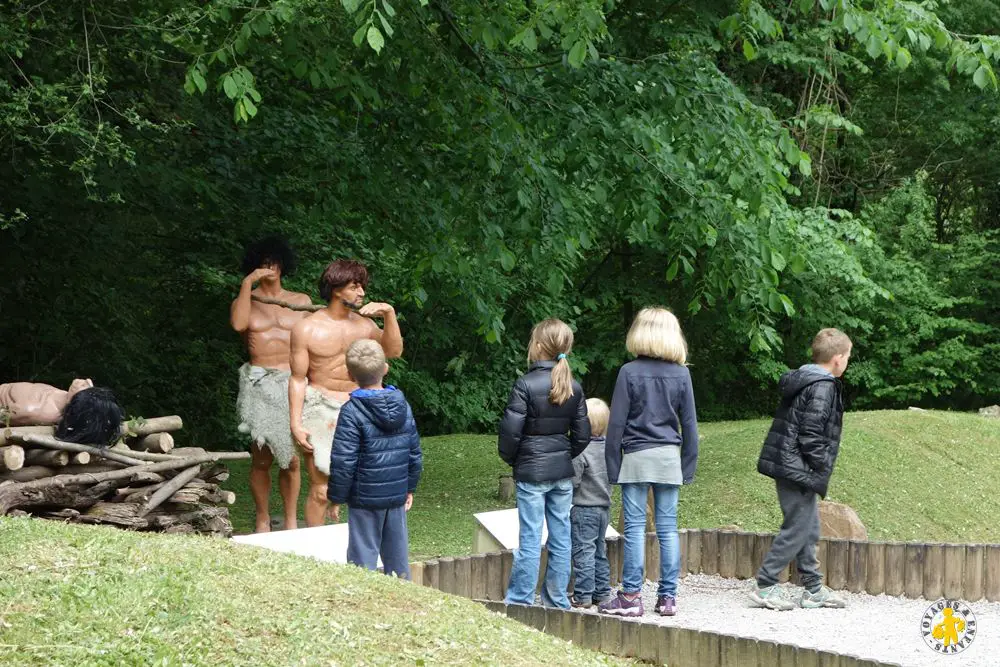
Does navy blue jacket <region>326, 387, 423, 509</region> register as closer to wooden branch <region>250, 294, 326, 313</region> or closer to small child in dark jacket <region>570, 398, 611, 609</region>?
small child in dark jacket <region>570, 398, 611, 609</region>

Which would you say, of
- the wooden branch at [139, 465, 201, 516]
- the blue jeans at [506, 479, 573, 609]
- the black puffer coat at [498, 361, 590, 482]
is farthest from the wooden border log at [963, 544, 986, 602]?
the wooden branch at [139, 465, 201, 516]

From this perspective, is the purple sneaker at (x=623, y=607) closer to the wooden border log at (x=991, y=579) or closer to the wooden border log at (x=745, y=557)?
the wooden border log at (x=745, y=557)

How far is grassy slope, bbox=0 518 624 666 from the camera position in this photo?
4660 mm

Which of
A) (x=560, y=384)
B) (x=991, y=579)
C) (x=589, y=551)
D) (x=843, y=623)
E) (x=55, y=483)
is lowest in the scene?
(x=843, y=623)

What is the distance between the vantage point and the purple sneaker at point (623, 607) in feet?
24.7

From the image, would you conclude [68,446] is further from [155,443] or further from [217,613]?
[217,613]

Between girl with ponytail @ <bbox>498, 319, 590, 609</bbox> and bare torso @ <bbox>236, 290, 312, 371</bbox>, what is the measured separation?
258cm

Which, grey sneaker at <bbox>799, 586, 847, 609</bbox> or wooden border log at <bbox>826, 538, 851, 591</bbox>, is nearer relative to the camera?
grey sneaker at <bbox>799, 586, 847, 609</bbox>

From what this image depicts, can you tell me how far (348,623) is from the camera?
204 inches

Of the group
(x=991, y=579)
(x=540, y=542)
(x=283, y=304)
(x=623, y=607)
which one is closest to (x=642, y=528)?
(x=623, y=607)

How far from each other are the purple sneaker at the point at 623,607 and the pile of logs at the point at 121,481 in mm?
2963

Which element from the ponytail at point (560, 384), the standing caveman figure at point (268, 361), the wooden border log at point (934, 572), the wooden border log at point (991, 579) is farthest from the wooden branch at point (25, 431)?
the wooden border log at point (991, 579)

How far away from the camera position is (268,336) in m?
9.12

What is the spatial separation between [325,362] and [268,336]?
2.46ft
